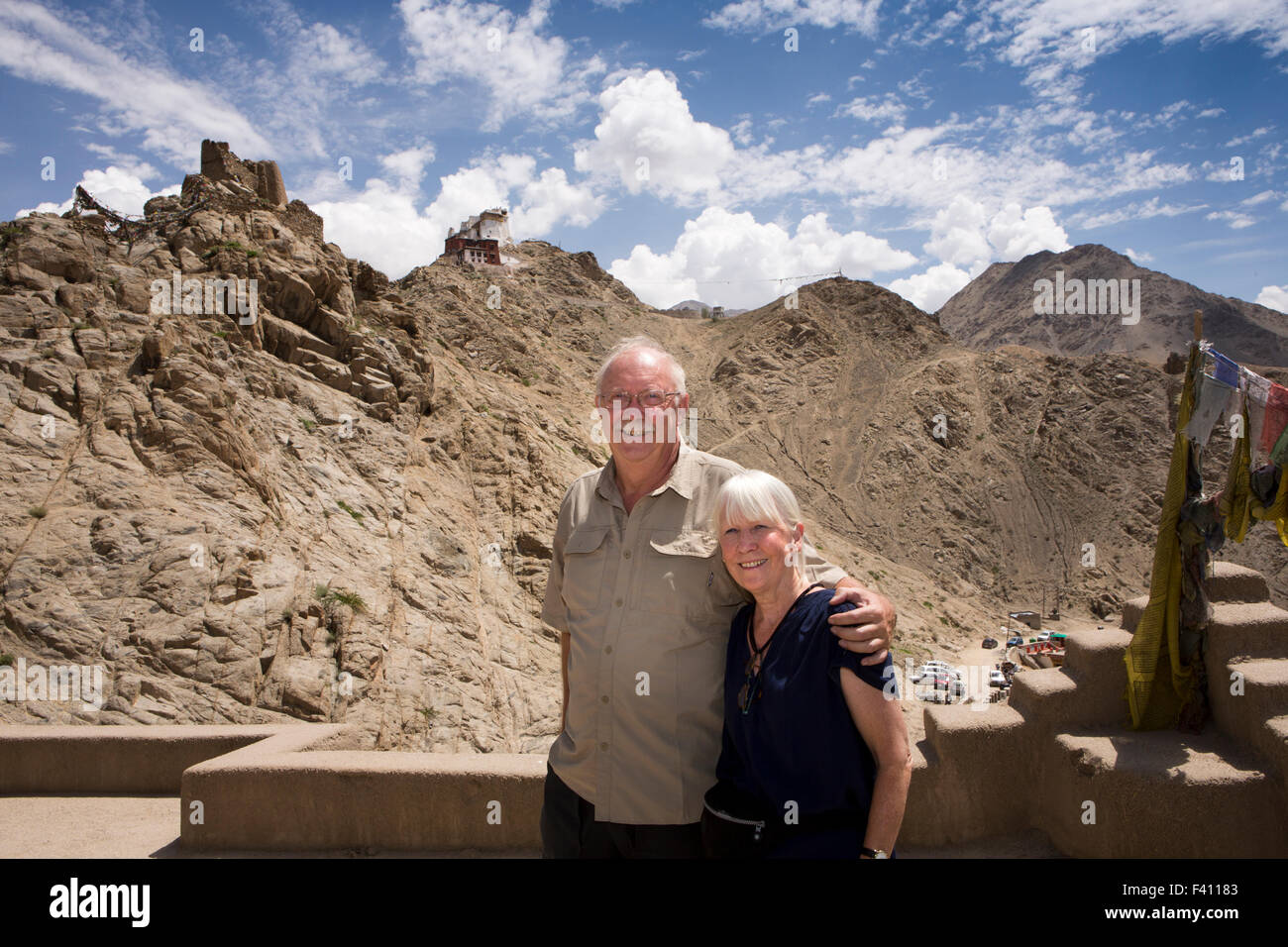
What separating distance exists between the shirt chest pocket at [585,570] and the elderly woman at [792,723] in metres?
0.45

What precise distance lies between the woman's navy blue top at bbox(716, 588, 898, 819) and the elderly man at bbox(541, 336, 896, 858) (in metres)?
0.16

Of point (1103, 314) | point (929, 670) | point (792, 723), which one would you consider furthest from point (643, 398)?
point (1103, 314)

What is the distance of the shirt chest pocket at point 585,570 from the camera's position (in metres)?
2.42

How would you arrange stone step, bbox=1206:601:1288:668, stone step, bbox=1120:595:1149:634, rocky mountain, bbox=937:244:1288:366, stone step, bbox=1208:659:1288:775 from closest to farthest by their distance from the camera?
stone step, bbox=1208:659:1288:775
stone step, bbox=1206:601:1288:668
stone step, bbox=1120:595:1149:634
rocky mountain, bbox=937:244:1288:366

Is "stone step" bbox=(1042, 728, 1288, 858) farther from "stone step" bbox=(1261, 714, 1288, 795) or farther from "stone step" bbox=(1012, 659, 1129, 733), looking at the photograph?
"stone step" bbox=(1012, 659, 1129, 733)

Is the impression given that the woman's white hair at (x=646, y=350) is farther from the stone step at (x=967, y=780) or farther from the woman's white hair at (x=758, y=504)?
the stone step at (x=967, y=780)

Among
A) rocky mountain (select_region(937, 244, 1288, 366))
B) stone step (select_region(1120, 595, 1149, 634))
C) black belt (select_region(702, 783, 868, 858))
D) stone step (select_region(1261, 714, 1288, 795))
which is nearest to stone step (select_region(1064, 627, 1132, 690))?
stone step (select_region(1120, 595, 1149, 634))

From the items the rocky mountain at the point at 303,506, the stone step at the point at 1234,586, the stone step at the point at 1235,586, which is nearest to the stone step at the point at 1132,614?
the stone step at the point at 1234,586

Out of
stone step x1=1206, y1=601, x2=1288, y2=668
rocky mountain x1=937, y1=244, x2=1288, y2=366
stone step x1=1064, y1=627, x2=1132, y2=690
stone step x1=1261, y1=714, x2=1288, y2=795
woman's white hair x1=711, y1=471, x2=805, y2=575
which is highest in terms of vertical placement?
rocky mountain x1=937, y1=244, x2=1288, y2=366

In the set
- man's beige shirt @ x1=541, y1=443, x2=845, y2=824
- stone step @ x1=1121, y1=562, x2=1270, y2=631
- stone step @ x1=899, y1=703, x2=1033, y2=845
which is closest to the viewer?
man's beige shirt @ x1=541, y1=443, x2=845, y2=824

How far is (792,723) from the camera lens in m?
1.93

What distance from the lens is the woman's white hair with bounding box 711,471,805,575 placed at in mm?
2053
